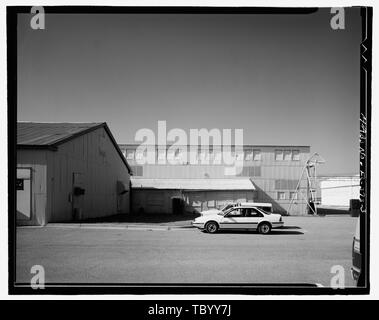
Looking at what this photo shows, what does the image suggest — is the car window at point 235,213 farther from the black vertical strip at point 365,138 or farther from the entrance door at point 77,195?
the black vertical strip at point 365,138

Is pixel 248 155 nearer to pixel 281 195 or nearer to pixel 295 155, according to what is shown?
pixel 295 155

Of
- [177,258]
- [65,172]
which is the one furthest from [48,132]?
[177,258]

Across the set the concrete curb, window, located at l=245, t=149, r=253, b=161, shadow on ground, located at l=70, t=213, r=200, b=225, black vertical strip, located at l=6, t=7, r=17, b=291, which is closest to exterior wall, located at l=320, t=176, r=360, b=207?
window, located at l=245, t=149, r=253, b=161

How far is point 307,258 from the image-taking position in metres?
10.5

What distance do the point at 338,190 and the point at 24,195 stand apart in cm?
4158

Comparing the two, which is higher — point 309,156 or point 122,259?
point 309,156

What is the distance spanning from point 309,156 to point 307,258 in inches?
1131

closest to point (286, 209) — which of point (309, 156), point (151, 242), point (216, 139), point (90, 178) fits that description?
point (309, 156)

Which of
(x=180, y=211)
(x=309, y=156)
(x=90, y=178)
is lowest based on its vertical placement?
(x=180, y=211)

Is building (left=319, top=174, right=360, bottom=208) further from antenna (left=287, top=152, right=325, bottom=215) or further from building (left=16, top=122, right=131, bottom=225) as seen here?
building (left=16, top=122, right=131, bottom=225)

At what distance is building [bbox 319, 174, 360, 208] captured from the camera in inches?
1764

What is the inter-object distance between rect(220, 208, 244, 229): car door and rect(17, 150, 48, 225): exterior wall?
925 centimetres
